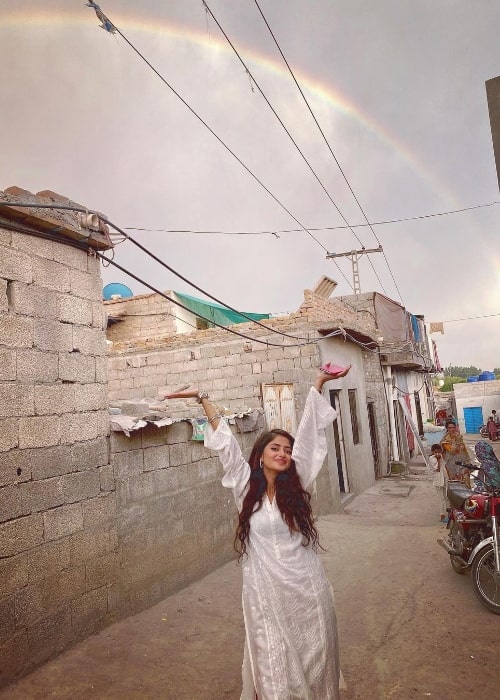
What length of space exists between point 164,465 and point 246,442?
2.56m

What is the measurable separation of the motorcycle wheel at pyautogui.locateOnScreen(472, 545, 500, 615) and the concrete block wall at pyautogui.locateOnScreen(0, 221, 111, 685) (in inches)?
148

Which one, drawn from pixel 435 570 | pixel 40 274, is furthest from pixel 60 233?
pixel 435 570

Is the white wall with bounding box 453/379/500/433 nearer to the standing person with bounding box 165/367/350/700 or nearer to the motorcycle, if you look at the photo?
the motorcycle

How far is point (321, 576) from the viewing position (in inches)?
101

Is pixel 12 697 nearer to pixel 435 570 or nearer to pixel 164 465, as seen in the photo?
pixel 164 465

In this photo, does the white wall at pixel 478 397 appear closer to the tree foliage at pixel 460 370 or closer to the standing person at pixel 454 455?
the standing person at pixel 454 455

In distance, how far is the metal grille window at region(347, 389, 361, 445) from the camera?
12618 mm

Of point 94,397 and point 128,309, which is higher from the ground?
point 128,309

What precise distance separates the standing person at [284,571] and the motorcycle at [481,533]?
111 inches


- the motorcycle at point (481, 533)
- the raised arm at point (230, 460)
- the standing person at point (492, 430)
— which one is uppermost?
the raised arm at point (230, 460)

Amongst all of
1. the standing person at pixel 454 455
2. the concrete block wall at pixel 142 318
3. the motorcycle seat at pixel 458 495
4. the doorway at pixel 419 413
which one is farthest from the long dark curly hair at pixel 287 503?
the doorway at pixel 419 413

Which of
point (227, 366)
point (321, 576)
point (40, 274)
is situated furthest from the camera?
point (227, 366)

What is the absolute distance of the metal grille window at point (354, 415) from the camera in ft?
41.4

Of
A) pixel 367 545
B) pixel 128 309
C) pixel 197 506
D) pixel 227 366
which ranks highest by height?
pixel 128 309
